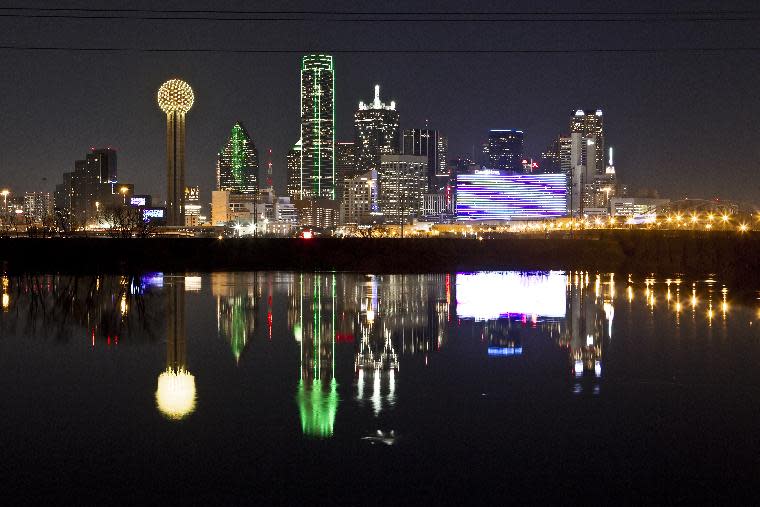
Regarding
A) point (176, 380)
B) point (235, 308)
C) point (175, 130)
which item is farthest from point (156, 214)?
point (176, 380)

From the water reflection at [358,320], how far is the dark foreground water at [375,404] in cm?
15

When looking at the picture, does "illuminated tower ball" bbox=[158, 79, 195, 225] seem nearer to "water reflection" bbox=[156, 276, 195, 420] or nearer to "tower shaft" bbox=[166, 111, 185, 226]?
"tower shaft" bbox=[166, 111, 185, 226]

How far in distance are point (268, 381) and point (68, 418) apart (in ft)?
14.6

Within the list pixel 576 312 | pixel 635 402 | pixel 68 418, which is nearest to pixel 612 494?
pixel 635 402

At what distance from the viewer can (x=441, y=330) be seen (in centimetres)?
2698

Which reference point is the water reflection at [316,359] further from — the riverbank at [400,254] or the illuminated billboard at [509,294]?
the riverbank at [400,254]

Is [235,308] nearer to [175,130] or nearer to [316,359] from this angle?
[316,359]

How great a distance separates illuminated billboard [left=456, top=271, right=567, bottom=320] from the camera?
32.4m

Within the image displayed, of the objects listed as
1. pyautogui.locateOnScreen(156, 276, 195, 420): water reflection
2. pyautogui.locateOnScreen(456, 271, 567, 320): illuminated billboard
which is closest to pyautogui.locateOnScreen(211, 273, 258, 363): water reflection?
pyautogui.locateOnScreen(156, 276, 195, 420): water reflection

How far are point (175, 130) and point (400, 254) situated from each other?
4006 inches

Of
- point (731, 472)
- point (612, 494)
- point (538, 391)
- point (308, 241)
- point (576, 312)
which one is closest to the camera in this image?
point (612, 494)

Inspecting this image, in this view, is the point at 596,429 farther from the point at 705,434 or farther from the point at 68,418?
the point at 68,418

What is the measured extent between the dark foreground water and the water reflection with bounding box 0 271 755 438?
0.15 meters

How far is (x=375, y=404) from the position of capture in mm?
16000
